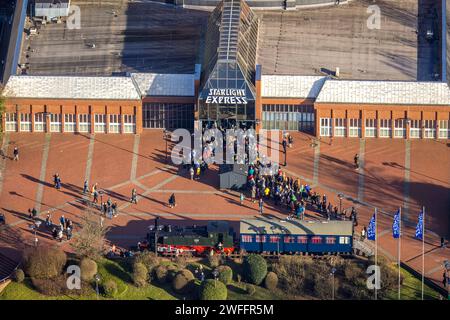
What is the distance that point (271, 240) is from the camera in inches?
7539

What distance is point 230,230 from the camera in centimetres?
19362

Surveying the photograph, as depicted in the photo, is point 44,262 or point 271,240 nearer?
point 44,262

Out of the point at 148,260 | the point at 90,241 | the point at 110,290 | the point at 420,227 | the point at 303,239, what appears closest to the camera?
the point at 110,290

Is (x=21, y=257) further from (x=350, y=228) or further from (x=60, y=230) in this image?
(x=350, y=228)

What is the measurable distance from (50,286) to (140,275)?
8.68 metres

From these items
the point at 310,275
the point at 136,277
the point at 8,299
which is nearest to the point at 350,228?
the point at 310,275

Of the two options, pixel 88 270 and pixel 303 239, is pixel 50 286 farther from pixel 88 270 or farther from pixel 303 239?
pixel 303 239

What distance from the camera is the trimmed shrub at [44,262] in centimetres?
18888

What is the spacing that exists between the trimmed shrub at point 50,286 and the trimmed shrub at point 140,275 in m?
6.89

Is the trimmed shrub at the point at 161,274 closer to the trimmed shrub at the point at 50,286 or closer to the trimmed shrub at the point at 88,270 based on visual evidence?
the trimmed shrub at the point at 88,270

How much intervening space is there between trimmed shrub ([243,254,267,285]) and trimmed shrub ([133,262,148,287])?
964 centimetres

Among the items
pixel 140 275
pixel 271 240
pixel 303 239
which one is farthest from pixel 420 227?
pixel 140 275

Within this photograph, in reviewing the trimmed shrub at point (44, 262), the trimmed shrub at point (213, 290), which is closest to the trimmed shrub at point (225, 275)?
the trimmed shrub at point (213, 290)
